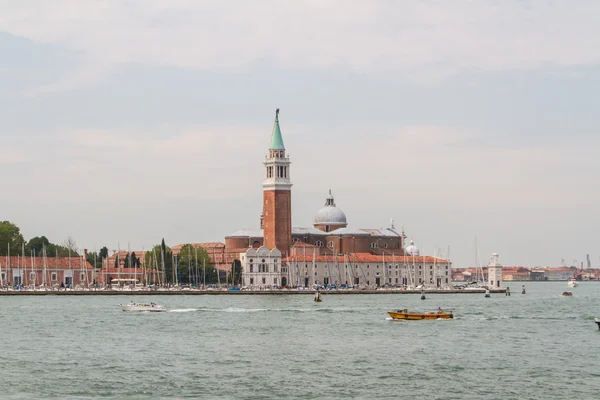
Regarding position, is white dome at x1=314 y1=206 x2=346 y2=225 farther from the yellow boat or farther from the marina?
the yellow boat

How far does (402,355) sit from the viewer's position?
115ft

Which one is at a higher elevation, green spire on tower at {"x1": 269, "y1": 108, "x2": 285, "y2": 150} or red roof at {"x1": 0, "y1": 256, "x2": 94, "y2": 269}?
green spire on tower at {"x1": 269, "y1": 108, "x2": 285, "y2": 150}

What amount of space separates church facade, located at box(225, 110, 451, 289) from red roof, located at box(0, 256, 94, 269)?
53.0 ft

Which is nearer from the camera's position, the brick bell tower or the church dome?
the brick bell tower

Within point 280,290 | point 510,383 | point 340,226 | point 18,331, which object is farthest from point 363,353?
point 340,226

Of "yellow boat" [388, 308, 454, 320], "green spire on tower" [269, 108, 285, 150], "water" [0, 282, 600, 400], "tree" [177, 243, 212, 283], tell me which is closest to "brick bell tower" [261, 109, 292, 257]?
"green spire on tower" [269, 108, 285, 150]

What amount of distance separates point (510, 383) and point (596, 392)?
231cm

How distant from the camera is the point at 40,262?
98812mm

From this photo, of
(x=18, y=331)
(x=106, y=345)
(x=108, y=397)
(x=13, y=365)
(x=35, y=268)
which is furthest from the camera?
(x=35, y=268)

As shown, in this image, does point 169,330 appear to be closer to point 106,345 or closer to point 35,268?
point 106,345

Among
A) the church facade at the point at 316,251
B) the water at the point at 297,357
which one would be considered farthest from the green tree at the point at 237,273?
the water at the point at 297,357

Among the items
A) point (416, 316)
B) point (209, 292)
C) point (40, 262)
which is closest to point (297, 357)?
point (416, 316)

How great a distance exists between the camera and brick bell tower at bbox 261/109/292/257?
345 feet

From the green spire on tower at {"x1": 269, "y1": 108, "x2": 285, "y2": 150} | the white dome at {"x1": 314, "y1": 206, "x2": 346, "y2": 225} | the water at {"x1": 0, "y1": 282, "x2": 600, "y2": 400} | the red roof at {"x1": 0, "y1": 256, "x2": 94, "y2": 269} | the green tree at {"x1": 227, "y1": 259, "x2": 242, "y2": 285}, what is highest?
the green spire on tower at {"x1": 269, "y1": 108, "x2": 285, "y2": 150}
